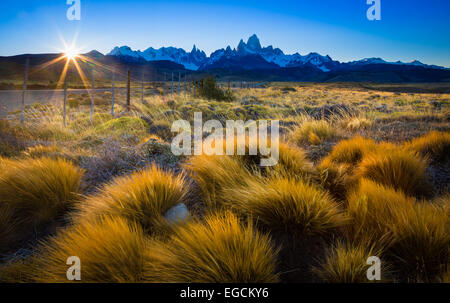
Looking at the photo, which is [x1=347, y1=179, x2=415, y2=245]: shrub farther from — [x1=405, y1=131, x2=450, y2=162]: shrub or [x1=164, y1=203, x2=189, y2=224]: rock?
[x1=405, y1=131, x2=450, y2=162]: shrub

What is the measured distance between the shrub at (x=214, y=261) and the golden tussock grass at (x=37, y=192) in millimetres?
1427

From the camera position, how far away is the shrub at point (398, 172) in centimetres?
215

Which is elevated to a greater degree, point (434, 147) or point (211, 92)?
point (211, 92)

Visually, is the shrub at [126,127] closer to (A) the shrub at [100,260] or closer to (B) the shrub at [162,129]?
(B) the shrub at [162,129]

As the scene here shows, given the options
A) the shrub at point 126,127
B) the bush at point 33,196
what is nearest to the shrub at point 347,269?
the bush at point 33,196

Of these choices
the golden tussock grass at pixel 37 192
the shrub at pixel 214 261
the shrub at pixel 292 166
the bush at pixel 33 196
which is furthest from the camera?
the shrub at pixel 292 166

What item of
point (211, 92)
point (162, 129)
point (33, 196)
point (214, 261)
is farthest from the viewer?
point (211, 92)

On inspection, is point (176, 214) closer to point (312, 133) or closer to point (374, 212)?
point (374, 212)

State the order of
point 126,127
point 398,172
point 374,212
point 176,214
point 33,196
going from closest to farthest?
point 374,212
point 176,214
point 33,196
point 398,172
point 126,127

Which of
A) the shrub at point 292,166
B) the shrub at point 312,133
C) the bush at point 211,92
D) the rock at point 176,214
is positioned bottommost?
the rock at point 176,214

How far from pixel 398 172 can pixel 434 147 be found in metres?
1.67

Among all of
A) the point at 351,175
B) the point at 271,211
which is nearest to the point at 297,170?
the point at 351,175

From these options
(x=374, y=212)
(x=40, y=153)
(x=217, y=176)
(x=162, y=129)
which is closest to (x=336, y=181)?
(x=374, y=212)

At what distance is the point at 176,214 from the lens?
1.76 m
